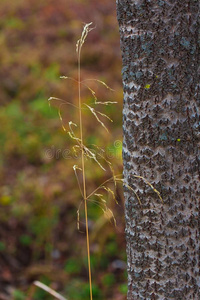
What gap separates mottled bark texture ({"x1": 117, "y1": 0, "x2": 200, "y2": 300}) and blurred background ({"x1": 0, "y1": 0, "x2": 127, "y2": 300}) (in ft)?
3.98

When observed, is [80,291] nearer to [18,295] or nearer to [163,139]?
[18,295]

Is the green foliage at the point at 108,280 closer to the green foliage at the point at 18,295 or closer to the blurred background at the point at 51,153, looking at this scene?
the blurred background at the point at 51,153

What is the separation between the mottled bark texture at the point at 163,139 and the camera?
134 cm

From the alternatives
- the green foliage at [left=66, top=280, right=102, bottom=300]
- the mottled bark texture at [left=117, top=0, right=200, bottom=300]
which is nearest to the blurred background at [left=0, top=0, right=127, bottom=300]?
Result: the green foliage at [left=66, top=280, right=102, bottom=300]

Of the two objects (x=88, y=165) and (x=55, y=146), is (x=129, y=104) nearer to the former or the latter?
(x=88, y=165)

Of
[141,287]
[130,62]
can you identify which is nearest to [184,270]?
[141,287]

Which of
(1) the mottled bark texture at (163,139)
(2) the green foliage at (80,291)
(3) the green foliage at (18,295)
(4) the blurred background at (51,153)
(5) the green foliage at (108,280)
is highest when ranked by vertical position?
(1) the mottled bark texture at (163,139)

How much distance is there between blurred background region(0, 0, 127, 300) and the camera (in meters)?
4.09

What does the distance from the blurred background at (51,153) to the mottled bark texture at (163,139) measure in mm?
1214

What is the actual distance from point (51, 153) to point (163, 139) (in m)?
3.75

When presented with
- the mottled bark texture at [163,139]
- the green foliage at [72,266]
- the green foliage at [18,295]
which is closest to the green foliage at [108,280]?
the green foliage at [72,266]

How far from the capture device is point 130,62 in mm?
1412

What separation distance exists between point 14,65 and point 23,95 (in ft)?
2.36

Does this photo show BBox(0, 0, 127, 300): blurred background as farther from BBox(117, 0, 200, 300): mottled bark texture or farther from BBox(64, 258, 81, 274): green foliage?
BBox(117, 0, 200, 300): mottled bark texture
